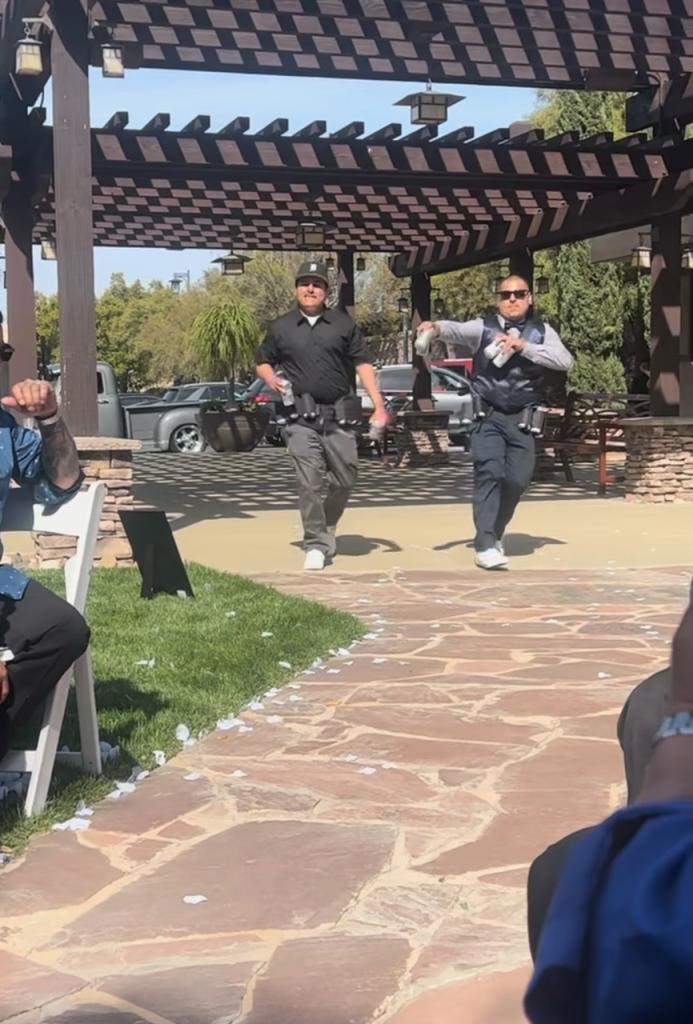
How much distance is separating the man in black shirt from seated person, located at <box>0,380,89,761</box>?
4.35 metres

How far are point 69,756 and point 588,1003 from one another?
10.3 ft

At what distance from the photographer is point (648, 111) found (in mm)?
12031

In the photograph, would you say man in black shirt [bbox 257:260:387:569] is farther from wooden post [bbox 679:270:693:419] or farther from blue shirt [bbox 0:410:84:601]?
wooden post [bbox 679:270:693:419]

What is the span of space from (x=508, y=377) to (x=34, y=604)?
5.15 m

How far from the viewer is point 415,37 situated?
1009 centimetres

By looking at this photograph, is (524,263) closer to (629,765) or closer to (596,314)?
(596,314)

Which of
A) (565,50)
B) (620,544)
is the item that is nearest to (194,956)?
(620,544)

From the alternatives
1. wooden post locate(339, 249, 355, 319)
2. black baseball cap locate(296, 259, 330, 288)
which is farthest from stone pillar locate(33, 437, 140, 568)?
wooden post locate(339, 249, 355, 319)

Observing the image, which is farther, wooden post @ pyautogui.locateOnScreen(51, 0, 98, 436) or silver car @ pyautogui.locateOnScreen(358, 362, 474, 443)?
silver car @ pyautogui.locateOnScreen(358, 362, 474, 443)

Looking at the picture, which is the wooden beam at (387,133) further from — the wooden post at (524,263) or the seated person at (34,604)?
the seated person at (34,604)

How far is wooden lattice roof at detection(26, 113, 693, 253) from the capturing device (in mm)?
11875

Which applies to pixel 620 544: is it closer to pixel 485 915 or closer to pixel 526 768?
pixel 526 768

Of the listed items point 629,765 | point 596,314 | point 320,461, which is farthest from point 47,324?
point 629,765

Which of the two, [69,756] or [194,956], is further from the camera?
[69,756]
